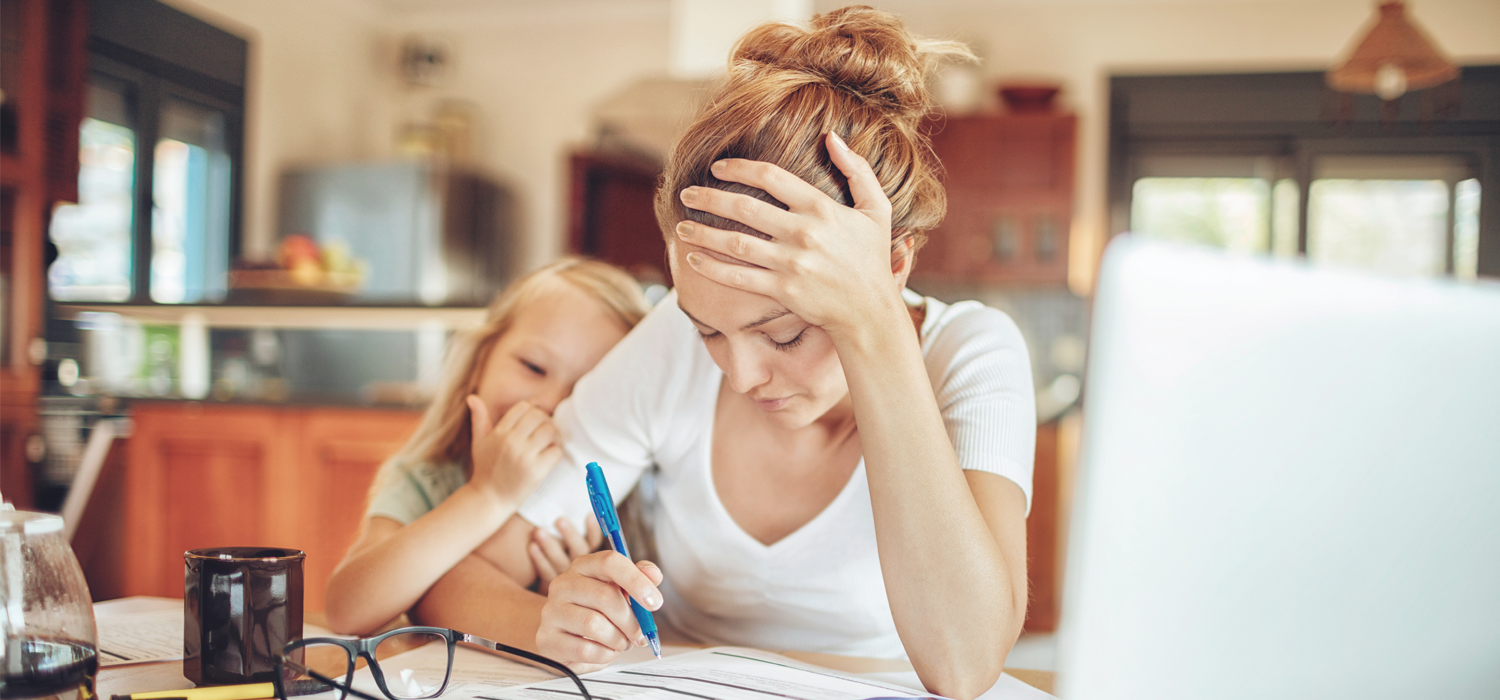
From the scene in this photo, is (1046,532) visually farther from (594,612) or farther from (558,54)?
(558,54)

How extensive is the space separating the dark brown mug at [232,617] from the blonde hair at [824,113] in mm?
412

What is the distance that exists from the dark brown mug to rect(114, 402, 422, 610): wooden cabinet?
185 cm

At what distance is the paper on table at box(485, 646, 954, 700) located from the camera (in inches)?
24.5

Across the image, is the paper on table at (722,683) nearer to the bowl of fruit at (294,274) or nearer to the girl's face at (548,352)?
the girl's face at (548,352)

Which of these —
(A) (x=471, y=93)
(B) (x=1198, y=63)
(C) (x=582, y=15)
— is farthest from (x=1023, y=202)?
(A) (x=471, y=93)

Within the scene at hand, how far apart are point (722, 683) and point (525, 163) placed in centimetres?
479

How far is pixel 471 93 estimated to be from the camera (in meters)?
5.26

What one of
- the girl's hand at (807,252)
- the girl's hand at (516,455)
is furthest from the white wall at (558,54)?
the girl's hand at (807,252)

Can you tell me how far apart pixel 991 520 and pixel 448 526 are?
472 millimetres

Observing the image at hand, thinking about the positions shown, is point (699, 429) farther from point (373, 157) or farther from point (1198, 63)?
point (373, 157)

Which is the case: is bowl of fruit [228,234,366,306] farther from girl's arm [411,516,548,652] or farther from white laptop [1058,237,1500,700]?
white laptop [1058,237,1500,700]

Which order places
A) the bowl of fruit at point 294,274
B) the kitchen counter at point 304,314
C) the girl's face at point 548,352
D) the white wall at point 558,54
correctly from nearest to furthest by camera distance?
the girl's face at point 548,352
the kitchen counter at point 304,314
the bowl of fruit at point 294,274
the white wall at point 558,54

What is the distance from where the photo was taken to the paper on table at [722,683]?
62 cm

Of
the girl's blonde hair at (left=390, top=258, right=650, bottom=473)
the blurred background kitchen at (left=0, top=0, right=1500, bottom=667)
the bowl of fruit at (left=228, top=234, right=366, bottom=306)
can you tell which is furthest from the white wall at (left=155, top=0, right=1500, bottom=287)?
the girl's blonde hair at (left=390, top=258, right=650, bottom=473)
